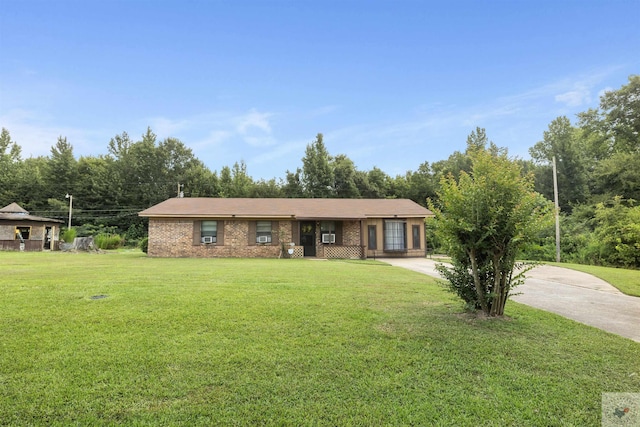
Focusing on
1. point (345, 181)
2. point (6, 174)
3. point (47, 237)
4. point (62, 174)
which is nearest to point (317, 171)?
point (345, 181)

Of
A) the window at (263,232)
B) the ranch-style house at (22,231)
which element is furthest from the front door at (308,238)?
the ranch-style house at (22,231)

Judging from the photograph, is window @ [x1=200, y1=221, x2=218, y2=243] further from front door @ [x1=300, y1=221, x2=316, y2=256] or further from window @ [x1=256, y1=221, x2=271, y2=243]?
front door @ [x1=300, y1=221, x2=316, y2=256]

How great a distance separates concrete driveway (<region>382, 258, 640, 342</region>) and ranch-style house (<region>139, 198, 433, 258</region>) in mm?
10525

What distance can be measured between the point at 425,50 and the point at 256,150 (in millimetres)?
23569

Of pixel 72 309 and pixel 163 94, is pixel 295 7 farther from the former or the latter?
pixel 72 309

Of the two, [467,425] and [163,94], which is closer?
[467,425]

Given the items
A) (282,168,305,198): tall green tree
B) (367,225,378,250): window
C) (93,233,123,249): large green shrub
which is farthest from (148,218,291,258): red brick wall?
(282,168,305,198): tall green tree

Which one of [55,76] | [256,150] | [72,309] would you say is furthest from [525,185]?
[256,150]

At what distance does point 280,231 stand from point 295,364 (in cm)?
1558

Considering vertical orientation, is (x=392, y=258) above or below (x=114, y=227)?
below

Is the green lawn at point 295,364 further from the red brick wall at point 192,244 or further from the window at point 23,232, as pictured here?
the window at point 23,232

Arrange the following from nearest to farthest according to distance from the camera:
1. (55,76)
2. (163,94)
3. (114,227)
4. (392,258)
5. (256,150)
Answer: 1. (55,76)
2. (163,94)
3. (392,258)
4. (114,227)
5. (256,150)

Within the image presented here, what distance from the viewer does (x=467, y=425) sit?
218 centimetres

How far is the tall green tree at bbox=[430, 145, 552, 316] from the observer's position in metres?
4.45
